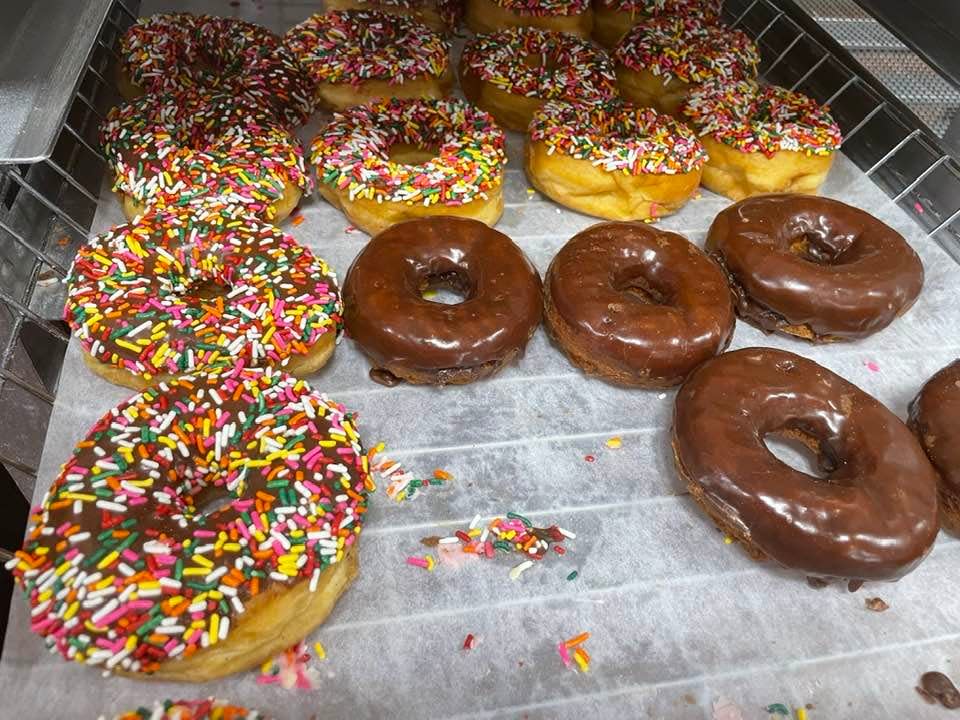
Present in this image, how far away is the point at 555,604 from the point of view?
1.97 meters

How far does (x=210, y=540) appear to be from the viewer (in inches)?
67.5

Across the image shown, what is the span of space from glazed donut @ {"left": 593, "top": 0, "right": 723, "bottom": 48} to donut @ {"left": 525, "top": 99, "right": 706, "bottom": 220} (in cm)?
95

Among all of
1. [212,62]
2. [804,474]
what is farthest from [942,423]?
[212,62]

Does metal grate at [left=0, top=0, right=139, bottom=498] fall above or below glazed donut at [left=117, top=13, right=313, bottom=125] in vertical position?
below

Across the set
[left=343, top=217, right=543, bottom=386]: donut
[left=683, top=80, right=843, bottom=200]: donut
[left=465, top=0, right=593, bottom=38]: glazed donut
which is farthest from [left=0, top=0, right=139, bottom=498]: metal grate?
[left=683, top=80, right=843, bottom=200]: donut

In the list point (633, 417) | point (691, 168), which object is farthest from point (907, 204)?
point (633, 417)

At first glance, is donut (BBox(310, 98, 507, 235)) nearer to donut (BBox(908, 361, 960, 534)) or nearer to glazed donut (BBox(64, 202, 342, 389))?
glazed donut (BBox(64, 202, 342, 389))

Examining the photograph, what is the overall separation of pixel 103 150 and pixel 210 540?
1.78 meters

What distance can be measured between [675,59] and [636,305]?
1627mm

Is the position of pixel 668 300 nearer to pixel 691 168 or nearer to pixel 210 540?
pixel 691 168

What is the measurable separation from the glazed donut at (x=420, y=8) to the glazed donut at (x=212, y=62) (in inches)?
20.9

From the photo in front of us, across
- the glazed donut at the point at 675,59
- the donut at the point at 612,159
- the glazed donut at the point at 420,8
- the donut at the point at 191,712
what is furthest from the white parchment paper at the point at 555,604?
the glazed donut at the point at 420,8

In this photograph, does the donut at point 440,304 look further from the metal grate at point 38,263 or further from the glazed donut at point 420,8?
the glazed donut at point 420,8

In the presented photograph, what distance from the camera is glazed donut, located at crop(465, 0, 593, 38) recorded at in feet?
11.7
